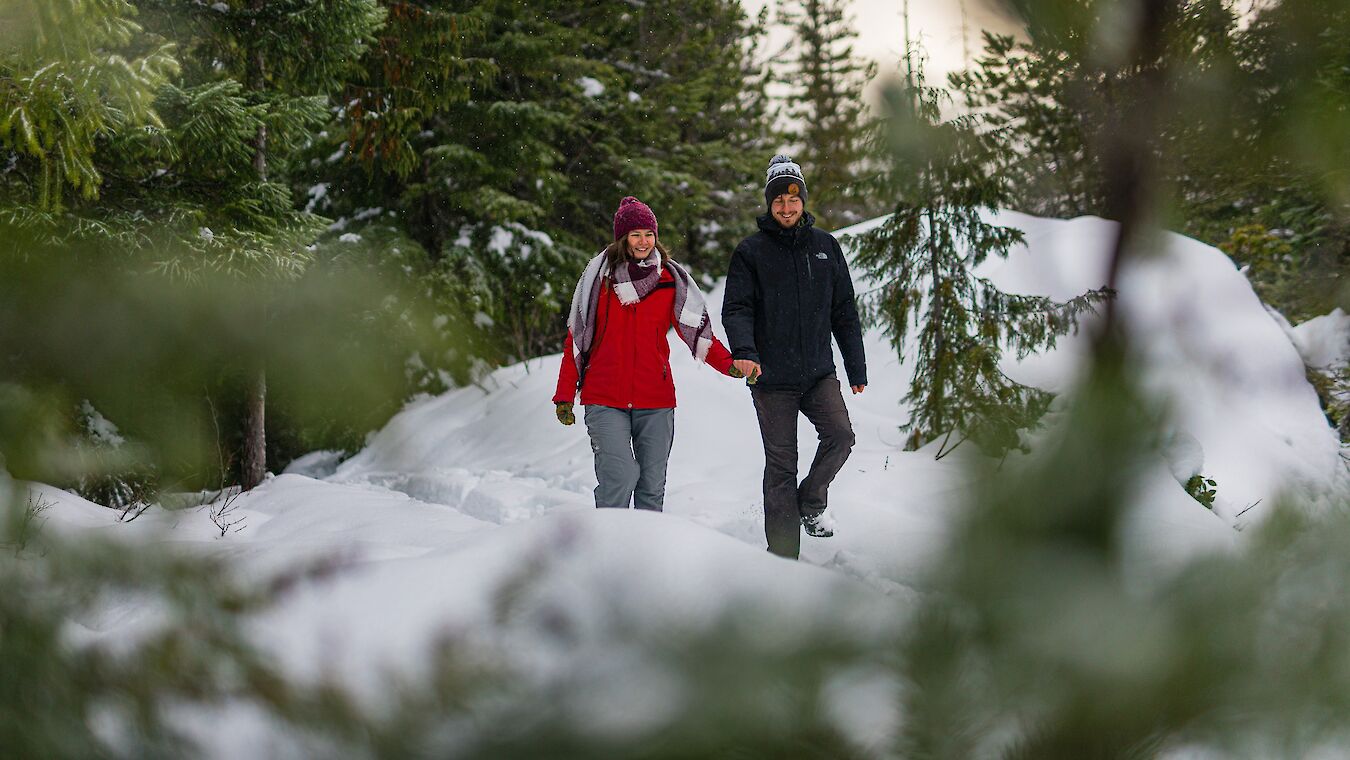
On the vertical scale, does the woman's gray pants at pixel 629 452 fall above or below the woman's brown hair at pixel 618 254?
below

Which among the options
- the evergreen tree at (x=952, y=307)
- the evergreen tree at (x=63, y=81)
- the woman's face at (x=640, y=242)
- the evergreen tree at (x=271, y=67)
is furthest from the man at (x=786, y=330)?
the evergreen tree at (x=271, y=67)

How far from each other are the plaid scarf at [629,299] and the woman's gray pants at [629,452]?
0.30 metres

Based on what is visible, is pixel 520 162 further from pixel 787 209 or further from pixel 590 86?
pixel 787 209

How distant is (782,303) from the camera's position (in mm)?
4840

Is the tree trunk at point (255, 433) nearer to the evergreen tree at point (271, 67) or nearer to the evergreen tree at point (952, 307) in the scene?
the evergreen tree at point (271, 67)

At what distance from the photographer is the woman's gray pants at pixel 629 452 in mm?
4828

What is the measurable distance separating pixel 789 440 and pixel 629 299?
1.16 m

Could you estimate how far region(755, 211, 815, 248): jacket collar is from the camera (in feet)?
15.8

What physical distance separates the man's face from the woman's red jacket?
77 cm

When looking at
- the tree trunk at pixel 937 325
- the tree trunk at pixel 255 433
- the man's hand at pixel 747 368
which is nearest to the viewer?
the man's hand at pixel 747 368

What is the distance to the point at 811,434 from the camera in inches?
374

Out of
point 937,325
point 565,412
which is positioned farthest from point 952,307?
point 565,412

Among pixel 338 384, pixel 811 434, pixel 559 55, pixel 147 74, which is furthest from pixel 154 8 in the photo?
pixel 811 434

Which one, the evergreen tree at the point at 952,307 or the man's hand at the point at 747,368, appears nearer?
the man's hand at the point at 747,368
